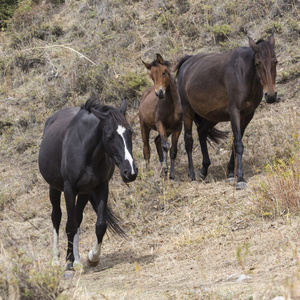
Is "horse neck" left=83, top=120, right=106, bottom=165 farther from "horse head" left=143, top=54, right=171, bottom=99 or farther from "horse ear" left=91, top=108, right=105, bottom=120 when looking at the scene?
"horse head" left=143, top=54, right=171, bottom=99

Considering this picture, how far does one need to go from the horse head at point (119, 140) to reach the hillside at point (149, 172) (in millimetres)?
1170

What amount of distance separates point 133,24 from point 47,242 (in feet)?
30.6

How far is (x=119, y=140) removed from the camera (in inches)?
226

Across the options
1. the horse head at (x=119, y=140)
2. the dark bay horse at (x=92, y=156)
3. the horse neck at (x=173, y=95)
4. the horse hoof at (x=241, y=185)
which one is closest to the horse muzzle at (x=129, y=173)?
the horse head at (x=119, y=140)

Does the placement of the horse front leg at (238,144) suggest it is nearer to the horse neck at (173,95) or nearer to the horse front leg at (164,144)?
the horse front leg at (164,144)

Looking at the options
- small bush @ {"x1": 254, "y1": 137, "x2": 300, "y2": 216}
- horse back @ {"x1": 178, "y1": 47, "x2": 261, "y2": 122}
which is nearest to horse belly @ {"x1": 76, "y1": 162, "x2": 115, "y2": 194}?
small bush @ {"x1": 254, "y1": 137, "x2": 300, "y2": 216}

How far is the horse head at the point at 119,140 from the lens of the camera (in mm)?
5599

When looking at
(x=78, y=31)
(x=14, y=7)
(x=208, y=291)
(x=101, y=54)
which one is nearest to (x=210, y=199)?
(x=208, y=291)

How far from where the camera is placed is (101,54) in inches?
618

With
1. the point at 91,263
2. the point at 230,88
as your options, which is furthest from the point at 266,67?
the point at 91,263

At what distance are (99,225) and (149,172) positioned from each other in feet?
11.0

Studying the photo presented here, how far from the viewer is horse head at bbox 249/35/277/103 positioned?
313 inches

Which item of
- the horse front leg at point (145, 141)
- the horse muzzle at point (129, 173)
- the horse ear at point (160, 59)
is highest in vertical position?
the horse muzzle at point (129, 173)

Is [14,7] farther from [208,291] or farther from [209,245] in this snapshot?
[208,291]
